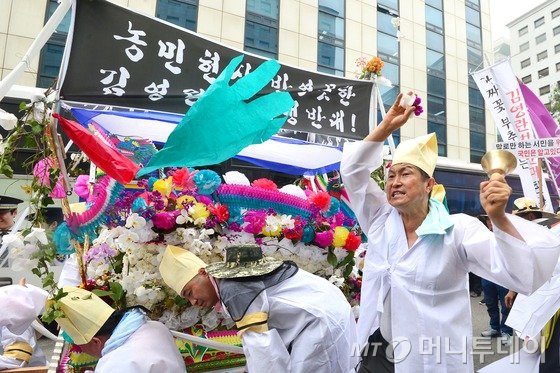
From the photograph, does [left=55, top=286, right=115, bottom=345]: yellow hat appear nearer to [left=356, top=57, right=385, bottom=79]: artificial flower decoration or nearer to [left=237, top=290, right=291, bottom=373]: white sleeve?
[left=237, top=290, right=291, bottom=373]: white sleeve

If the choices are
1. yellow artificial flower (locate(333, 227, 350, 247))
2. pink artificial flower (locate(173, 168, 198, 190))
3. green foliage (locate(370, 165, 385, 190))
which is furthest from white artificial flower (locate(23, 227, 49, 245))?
green foliage (locate(370, 165, 385, 190))

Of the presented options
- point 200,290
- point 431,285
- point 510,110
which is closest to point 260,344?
point 200,290

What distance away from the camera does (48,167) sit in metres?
2.01

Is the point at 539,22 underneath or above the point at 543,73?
above

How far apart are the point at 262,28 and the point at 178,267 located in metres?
14.8

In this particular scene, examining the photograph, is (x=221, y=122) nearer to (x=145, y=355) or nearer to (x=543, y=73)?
(x=145, y=355)

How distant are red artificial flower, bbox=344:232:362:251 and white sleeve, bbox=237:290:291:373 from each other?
1096 mm

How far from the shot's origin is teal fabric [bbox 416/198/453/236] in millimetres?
1844

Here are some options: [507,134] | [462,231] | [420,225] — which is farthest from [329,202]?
[507,134]

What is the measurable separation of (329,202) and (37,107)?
5.90 feet

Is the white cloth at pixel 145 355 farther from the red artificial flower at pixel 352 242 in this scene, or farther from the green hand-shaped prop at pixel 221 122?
the red artificial flower at pixel 352 242

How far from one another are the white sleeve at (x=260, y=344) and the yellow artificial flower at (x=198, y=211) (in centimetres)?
68

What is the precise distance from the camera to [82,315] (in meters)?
1.92

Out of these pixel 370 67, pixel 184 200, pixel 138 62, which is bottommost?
pixel 184 200
